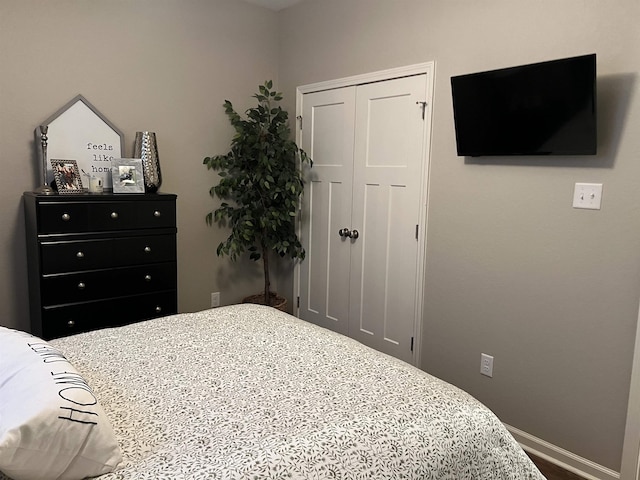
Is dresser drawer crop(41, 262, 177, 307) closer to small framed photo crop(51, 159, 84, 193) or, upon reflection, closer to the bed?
small framed photo crop(51, 159, 84, 193)

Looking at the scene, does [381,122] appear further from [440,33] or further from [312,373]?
[312,373]

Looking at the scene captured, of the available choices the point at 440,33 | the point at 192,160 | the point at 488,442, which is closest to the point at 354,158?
the point at 440,33

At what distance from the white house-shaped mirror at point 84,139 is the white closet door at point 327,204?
4.62 feet

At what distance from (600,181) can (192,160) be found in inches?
107

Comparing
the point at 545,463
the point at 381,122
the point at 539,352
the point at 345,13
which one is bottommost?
the point at 545,463

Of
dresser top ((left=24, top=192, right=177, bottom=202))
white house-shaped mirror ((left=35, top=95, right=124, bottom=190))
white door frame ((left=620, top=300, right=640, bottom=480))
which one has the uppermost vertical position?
white house-shaped mirror ((left=35, top=95, right=124, bottom=190))

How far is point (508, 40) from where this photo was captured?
2.50 m

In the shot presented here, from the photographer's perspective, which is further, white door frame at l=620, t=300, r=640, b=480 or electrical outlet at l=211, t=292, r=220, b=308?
electrical outlet at l=211, t=292, r=220, b=308

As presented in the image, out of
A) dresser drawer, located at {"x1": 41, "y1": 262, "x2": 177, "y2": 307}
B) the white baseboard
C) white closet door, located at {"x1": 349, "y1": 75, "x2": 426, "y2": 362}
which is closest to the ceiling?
white closet door, located at {"x1": 349, "y1": 75, "x2": 426, "y2": 362}

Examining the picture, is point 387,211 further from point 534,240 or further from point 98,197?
point 98,197

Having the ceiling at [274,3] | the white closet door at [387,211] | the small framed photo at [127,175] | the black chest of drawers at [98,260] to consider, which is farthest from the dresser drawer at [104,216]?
the ceiling at [274,3]

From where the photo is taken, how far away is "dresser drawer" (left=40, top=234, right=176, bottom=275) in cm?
272

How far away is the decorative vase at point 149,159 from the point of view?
323 centimetres

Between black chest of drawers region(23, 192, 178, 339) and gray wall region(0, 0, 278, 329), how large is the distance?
0.26 m
